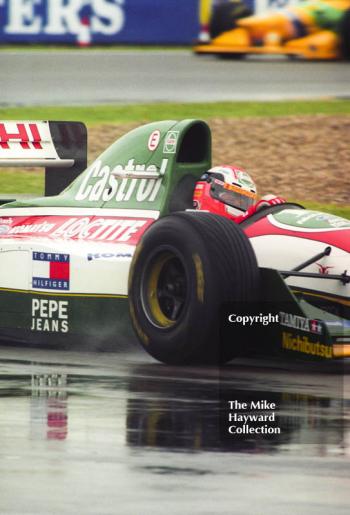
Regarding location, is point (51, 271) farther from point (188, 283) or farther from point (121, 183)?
point (188, 283)

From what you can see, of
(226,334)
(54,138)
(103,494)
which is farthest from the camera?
(54,138)

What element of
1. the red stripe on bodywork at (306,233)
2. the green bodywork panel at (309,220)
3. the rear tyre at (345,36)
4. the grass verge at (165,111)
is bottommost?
the red stripe on bodywork at (306,233)

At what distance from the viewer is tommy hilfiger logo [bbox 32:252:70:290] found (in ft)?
31.4

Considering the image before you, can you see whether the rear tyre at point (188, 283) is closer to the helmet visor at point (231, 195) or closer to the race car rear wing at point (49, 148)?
the helmet visor at point (231, 195)

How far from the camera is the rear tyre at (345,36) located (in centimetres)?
2653

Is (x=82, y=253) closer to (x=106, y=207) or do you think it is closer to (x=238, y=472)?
(x=106, y=207)

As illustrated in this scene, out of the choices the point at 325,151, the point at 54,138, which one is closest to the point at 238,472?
the point at 54,138

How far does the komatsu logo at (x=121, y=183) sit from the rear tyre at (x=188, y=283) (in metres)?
0.75

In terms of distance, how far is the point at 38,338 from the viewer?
9805 millimetres

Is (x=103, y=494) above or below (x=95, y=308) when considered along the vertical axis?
below

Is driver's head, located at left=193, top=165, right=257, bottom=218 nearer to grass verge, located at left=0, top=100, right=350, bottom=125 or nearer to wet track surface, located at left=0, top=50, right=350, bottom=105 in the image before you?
grass verge, located at left=0, top=100, right=350, bottom=125

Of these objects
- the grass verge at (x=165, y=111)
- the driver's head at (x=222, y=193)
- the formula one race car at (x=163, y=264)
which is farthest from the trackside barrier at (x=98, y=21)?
the driver's head at (x=222, y=193)

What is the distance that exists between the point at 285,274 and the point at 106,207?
145 centimetres

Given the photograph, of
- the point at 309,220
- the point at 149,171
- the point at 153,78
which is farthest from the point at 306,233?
the point at 153,78
